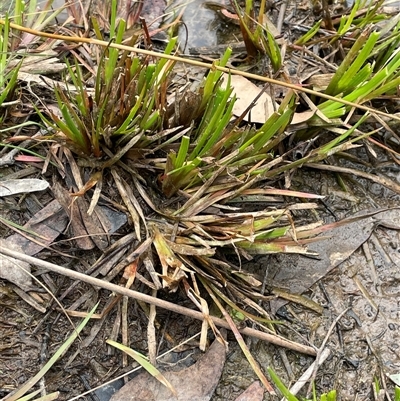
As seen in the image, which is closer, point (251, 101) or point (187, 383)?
point (187, 383)

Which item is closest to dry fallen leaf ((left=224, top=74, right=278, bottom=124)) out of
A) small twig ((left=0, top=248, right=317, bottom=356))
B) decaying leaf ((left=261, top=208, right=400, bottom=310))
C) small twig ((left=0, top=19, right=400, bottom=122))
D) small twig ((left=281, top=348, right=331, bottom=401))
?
small twig ((left=0, top=19, right=400, bottom=122))

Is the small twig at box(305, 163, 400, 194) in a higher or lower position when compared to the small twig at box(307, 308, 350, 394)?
higher

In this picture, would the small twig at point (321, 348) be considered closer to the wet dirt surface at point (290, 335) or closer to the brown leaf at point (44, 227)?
the wet dirt surface at point (290, 335)

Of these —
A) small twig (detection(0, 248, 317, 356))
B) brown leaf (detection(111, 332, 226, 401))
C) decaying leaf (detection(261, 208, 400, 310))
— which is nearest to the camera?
small twig (detection(0, 248, 317, 356))

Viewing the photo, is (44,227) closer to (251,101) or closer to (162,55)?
(162,55)

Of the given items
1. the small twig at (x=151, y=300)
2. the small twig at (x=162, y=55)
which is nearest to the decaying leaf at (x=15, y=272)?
the small twig at (x=151, y=300)

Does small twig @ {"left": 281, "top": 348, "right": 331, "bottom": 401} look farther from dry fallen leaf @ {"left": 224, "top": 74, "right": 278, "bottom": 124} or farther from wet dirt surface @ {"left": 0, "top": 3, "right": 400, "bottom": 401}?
dry fallen leaf @ {"left": 224, "top": 74, "right": 278, "bottom": 124}

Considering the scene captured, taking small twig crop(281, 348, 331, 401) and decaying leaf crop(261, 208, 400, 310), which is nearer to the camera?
small twig crop(281, 348, 331, 401)

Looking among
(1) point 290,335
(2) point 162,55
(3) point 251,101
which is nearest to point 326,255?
(1) point 290,335

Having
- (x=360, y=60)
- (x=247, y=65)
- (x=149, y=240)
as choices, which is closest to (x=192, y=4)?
(x=247, y=65)

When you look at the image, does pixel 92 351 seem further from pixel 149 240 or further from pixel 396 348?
pixel 396 348
